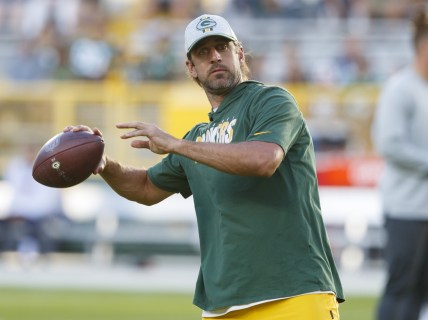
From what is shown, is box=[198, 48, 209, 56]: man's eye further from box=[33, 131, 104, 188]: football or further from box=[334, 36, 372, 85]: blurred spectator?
box=[334, 36, 372, 85]: blurred spectator

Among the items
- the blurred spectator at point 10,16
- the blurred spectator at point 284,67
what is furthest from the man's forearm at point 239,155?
the blurred spectator at point 10,16

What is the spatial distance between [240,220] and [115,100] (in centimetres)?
1141

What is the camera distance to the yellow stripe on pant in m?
4.55

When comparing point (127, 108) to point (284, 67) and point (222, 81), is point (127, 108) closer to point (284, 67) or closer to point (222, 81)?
point (284, 67)

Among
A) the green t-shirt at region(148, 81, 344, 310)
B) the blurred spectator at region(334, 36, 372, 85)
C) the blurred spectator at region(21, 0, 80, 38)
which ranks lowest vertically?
the green t-shirt at region(148, 81, 344, 310)

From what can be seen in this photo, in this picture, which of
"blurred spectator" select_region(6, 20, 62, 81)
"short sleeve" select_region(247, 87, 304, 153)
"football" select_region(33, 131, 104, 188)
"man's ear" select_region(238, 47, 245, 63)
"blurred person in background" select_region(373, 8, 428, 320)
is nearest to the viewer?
"short sleeve" select_region(247, 87, 304, 153)

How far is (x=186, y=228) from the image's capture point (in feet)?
50.5

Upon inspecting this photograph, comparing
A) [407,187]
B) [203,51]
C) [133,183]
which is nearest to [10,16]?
[407,187]

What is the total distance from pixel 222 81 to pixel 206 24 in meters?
0.27

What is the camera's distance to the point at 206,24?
4797 mm

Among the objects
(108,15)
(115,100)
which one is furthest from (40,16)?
(115,100)

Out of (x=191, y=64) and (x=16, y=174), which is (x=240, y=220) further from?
(x=16, y=174)

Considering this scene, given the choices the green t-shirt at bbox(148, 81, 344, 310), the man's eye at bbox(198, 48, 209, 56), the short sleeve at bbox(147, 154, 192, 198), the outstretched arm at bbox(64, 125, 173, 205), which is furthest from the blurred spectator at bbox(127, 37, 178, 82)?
the green t-shirt at bbox(148, 81, 344, 310)

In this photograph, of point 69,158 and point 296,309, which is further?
point 69,158
